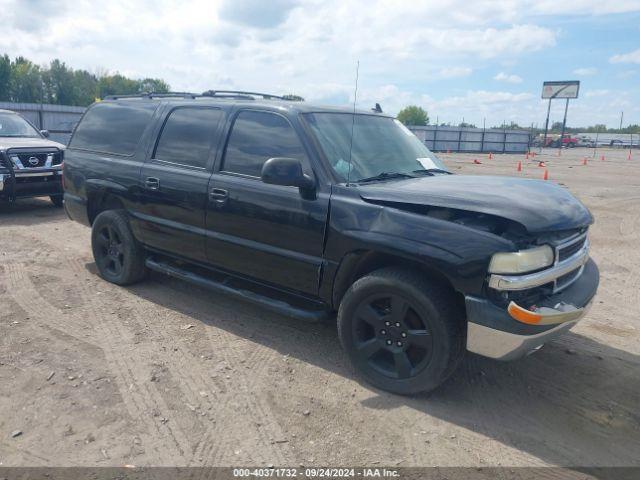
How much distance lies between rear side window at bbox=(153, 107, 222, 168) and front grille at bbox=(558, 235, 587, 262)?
2.84 metres

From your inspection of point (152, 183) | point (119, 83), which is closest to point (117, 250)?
point (152, 183)

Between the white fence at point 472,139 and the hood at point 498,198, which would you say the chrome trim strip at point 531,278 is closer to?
the hood at point 498,198

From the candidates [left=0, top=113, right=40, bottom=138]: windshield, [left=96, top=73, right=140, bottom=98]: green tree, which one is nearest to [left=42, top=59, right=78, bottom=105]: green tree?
[left=96, top=73, right=140, bottom=98]: green tree

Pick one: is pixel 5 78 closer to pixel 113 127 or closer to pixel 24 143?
pixel 24 143

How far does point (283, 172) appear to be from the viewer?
3516mm

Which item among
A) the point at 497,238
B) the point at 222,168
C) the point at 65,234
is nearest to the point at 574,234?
the point at 497,238

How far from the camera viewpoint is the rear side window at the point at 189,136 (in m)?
4.47

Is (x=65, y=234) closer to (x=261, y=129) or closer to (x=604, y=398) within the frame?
(x=261, y=129)

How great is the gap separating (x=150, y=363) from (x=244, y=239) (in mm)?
1180

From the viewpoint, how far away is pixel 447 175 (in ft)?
14.3

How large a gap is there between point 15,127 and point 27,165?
1617mm

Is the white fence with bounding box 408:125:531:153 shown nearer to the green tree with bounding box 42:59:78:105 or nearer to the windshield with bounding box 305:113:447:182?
the windshield with bounding box 305:113:447:182

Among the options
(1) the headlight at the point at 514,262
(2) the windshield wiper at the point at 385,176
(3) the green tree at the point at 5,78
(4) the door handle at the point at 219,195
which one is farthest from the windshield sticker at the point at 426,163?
(3) the green tree at the point at 5,78

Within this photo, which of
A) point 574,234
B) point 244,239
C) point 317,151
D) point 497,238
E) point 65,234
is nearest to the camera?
point 497,238
